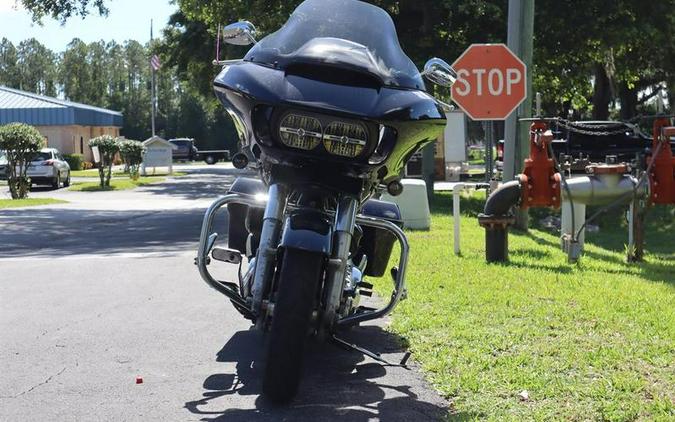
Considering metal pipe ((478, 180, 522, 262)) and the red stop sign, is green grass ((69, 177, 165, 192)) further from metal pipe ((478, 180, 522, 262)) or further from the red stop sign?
metal pipe ((478, 180, 522, 262))

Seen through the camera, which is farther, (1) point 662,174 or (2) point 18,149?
(2) point 18,149

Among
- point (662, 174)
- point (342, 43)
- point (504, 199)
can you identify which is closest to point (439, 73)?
point (342, 43)

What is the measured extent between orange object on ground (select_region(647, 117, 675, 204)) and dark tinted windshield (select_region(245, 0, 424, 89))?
558cm

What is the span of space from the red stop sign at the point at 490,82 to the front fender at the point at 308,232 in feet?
25.8

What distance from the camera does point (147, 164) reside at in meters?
46.4

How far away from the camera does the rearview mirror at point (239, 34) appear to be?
5750mm

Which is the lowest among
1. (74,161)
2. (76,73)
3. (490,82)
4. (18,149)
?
(74,161)

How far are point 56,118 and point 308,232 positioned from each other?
53.8 metres

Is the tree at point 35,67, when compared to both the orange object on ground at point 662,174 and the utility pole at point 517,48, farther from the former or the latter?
the orange object on ground at point 662,174

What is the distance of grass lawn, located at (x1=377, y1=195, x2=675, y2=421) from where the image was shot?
484 cm

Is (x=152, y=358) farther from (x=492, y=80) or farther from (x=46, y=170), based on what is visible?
(x=46, y=170)

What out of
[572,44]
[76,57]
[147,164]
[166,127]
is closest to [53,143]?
[147,164]

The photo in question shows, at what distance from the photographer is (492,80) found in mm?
12484

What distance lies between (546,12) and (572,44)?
168 centimetres
